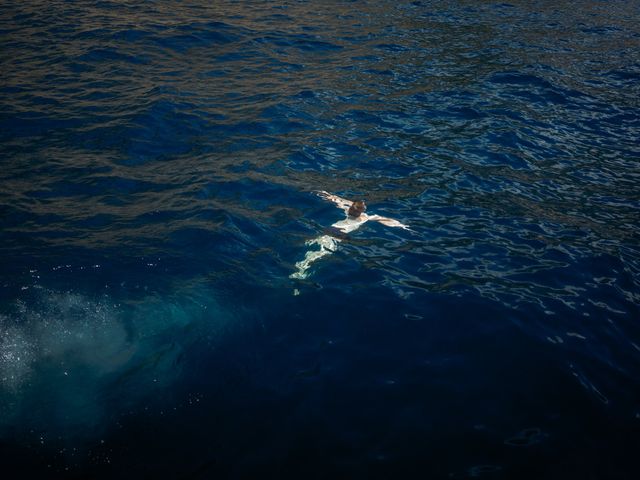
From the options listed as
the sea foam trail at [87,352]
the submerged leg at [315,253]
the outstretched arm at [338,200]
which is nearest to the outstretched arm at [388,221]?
the outstretched arm at [338,200]

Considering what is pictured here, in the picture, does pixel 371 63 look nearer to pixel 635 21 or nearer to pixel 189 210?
pixel 189 210

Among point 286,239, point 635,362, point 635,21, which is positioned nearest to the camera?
point 635,362

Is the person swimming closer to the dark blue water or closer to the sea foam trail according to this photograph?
the dark blue water

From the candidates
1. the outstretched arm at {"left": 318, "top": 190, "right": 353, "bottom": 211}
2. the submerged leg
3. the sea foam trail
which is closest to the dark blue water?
the sea foam trail

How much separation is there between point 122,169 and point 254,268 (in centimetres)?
463

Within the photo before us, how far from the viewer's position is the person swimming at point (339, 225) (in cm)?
825

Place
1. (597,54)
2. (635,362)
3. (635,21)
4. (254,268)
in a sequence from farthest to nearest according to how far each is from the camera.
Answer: (635,21) < (597,54) < (254,268) < (635,362)

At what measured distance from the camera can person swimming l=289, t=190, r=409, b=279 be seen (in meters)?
8.25

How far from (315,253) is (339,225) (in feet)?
3.07

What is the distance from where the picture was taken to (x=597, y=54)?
18734 millimetres

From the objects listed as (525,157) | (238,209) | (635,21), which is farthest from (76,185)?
(635,21)

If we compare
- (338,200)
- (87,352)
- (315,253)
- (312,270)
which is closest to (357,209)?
(338,200)

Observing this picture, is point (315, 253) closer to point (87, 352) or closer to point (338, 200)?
point (338, 200)

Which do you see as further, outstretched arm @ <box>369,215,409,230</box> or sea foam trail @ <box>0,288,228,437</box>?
outstretched arm @ <box>369,215,409,230</box>
